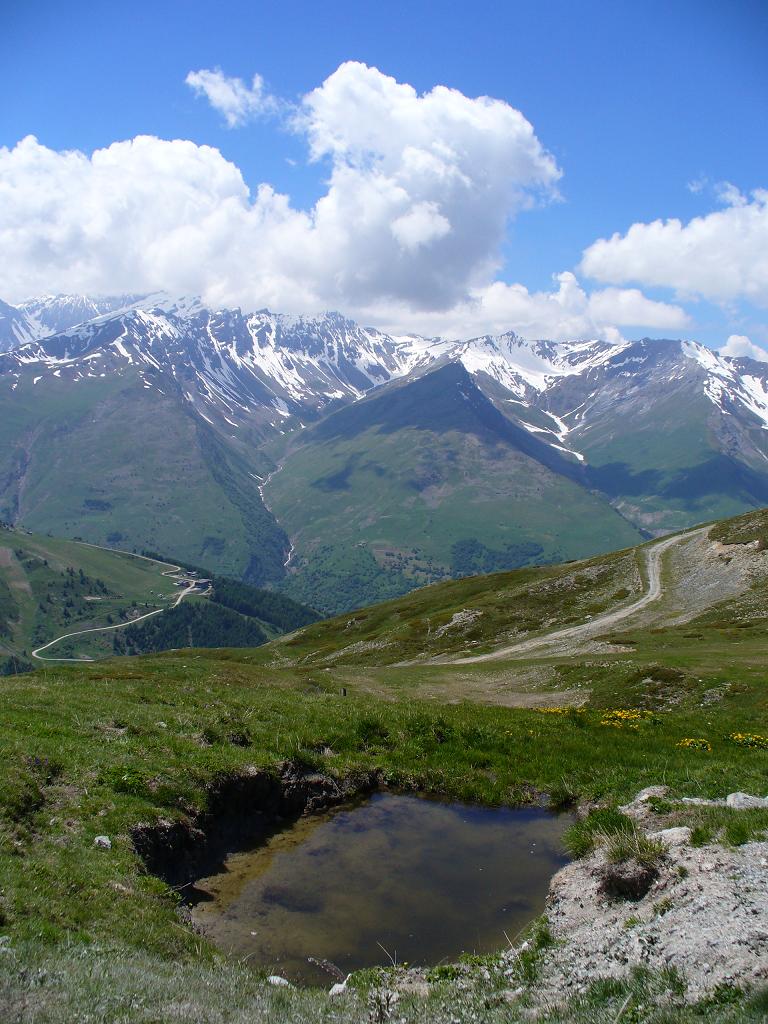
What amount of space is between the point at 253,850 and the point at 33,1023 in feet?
40.2

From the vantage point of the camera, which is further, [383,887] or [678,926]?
[383,887]

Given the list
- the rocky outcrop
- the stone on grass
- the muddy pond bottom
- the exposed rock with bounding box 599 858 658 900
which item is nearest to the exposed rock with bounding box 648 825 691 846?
the rocky outcrop

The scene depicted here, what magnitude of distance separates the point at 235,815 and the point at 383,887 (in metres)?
6.03

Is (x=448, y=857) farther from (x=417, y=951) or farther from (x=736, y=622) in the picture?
(x=736, y=622)

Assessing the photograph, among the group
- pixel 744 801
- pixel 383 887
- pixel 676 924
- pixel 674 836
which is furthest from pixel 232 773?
pixel 744 801

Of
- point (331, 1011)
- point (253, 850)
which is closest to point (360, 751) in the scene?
point (253, 850)

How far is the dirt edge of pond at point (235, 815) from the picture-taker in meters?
17.5

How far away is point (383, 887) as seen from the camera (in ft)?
56.6

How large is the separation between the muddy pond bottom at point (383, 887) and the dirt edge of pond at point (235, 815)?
667 millimetres

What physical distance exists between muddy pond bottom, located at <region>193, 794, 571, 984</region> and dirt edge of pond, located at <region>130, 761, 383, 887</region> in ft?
2.19

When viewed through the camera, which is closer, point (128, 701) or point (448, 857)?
point (448, 857)

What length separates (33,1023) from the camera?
26.3 ft

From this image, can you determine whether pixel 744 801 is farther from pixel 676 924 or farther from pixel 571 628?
pixel 571 628

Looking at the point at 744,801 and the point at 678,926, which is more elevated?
the point at 678,926
